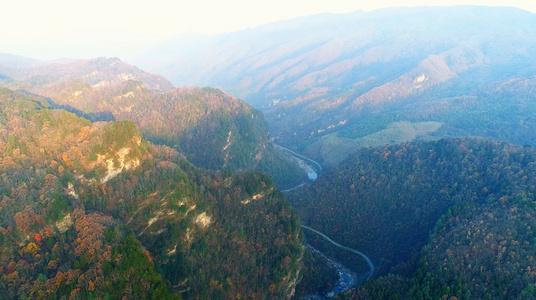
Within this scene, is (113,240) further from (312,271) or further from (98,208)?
(312,271)

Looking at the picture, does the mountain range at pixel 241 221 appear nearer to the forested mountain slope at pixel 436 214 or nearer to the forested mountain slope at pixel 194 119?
the forested mountain slope at pixel 436 214

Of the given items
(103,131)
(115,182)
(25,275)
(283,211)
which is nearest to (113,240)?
(25,275)

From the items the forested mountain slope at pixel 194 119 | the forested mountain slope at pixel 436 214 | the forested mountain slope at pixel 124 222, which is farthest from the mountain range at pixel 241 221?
the forested mountain slope at pixel 194 119

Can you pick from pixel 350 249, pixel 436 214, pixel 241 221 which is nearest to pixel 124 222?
pixel 241 221

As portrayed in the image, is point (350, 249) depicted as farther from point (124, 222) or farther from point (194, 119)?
point (194, 119)

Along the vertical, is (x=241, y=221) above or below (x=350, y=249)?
above

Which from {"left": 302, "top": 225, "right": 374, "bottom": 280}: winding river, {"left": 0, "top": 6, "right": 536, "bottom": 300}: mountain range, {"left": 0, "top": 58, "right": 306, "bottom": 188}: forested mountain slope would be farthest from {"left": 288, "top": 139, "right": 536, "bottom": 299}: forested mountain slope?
{"left": 0, "top": 58, "right": 306, "bottom": 188}: forested mountain slope

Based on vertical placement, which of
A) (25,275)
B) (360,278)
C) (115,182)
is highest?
(115,182)
